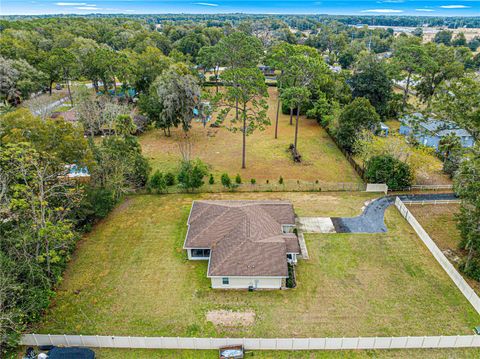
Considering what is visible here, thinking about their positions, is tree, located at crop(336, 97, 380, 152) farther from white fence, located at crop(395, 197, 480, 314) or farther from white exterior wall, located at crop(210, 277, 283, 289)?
white exterior wall, located at crop(210, 277, 283, 289)

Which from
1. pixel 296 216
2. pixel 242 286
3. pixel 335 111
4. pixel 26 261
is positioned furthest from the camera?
pixel 335 111

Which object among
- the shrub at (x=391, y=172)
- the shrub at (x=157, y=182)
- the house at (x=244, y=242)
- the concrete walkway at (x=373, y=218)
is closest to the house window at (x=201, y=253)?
the house at (x=244, y=242)

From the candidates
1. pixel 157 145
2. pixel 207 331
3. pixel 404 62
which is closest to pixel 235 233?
pixel 207 331

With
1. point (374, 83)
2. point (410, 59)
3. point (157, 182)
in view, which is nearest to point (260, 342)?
point (157, 182)

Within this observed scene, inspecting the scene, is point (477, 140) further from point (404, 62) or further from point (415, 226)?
point (404, 62)

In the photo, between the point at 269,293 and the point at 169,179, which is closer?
the point at 269,293

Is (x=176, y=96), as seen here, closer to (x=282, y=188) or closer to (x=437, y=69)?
(x=282, y=188)
